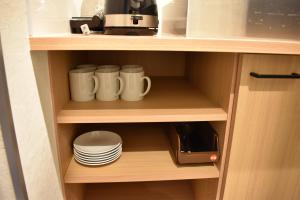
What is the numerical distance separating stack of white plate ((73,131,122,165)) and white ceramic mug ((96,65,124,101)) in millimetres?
160

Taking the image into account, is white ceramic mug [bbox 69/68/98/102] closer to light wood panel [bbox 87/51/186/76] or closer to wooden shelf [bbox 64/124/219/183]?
wooden shelf [bbox 64/124/219/183]

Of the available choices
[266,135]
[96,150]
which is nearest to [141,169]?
[96,150]

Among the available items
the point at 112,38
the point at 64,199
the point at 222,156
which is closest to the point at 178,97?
the point at 222,156

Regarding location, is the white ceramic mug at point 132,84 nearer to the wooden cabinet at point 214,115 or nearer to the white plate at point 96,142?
the wooden cabinet at point 214,115

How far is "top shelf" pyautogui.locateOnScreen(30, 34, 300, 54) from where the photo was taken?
1.56 ft

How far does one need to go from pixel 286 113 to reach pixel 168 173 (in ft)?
1.28

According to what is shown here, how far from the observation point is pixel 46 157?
530mm

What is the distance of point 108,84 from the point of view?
720 mm

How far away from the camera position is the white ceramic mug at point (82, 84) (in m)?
0.70

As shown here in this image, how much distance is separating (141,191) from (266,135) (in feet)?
2.03

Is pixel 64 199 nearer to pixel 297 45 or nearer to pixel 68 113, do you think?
pixel 68 113

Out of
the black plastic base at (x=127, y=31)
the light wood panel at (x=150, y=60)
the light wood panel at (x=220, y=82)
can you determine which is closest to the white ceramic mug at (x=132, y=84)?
the black plastic base at (x=127, y=31)

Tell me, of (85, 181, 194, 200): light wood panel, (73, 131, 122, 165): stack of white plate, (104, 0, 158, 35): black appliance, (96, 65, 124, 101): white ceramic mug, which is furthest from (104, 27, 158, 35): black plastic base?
(85, 181, 194, 200): light wood panel

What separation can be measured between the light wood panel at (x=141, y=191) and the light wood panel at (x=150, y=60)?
557mm
